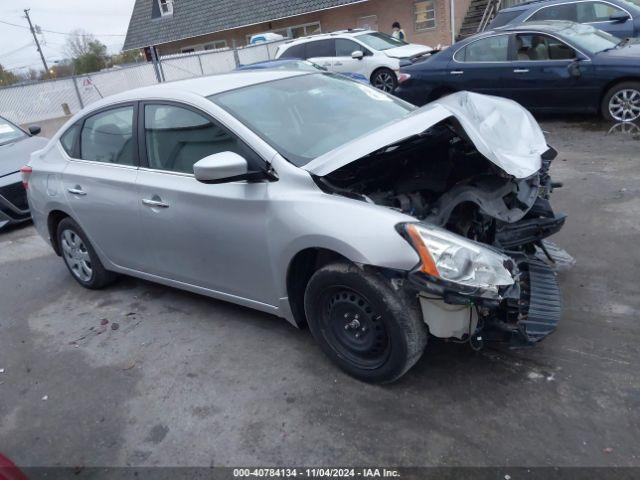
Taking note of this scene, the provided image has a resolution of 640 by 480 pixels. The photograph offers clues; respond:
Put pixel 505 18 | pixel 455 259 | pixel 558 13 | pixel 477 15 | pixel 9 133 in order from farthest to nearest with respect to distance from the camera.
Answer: pixel 477 15
pixel 505 18
pixel 558 13
pixel 9 133
pixel 455 259

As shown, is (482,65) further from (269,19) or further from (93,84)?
(269,19)

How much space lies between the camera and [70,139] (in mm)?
4746

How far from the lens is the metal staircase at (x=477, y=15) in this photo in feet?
65.0

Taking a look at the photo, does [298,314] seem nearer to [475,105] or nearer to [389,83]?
[475,105]

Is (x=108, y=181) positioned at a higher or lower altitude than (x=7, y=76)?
higher

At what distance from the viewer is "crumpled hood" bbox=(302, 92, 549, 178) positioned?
9.86ft

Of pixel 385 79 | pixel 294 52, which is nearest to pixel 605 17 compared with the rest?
pixel 385 79

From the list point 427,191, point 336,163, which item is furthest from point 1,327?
point 427,191

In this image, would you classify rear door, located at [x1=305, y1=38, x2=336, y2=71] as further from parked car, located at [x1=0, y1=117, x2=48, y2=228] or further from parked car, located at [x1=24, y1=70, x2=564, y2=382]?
parked car, located at [x1=24, y1=70, x2=564, y2=382]

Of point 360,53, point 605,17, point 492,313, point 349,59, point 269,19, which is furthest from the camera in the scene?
point 269,19

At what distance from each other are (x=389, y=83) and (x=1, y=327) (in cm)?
1003

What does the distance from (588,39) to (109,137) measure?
7.40 meters

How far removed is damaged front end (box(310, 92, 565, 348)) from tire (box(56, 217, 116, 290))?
2.63 meters

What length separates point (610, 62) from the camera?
766 cm
